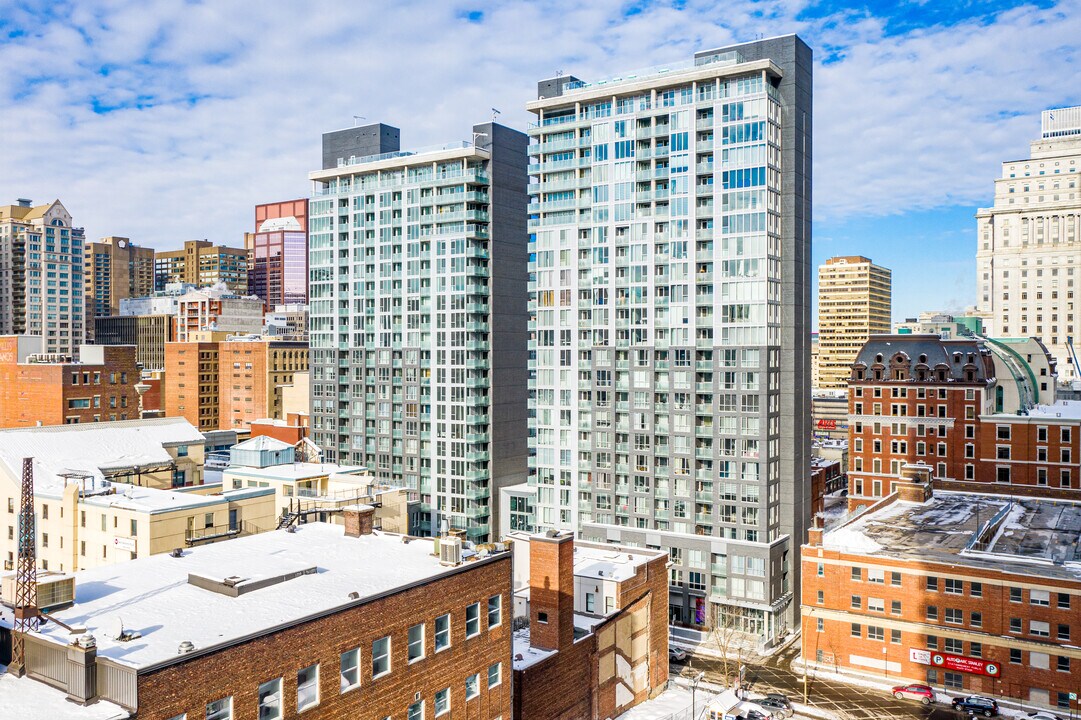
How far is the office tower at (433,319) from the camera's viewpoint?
124625mm

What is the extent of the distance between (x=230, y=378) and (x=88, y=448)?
113550 mm

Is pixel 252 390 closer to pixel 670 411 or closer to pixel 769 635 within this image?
pixel 670 411

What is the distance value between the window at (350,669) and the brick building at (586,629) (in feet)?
47.9

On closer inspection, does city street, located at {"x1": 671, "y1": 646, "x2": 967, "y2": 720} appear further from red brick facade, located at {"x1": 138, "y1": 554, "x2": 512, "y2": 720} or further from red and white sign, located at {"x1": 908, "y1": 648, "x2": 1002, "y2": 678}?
red brick facade, located at {"x1": 138, "y1": 554, "x2": 512, "y2": 720}

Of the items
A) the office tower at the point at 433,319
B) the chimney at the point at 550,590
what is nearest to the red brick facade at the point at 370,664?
the chimney at the point at 550,590

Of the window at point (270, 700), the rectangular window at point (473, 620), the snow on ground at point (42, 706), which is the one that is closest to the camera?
the snow on ground at point (42, 706)

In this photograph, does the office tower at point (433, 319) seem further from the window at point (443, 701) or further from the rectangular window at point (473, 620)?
the window at point (443, 701)

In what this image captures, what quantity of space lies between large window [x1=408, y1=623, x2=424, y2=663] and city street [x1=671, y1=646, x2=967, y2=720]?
47832 millimetres

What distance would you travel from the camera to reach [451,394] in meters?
126

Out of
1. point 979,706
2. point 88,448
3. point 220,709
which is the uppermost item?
point 88,448

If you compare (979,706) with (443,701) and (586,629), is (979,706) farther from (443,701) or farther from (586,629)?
(443,701)

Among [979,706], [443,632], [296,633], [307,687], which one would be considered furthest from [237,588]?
[979,706]

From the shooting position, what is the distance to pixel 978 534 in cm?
8612

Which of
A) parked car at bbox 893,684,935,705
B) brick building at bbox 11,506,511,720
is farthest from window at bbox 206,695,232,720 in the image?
parked car at bbox 893,684,935,705
